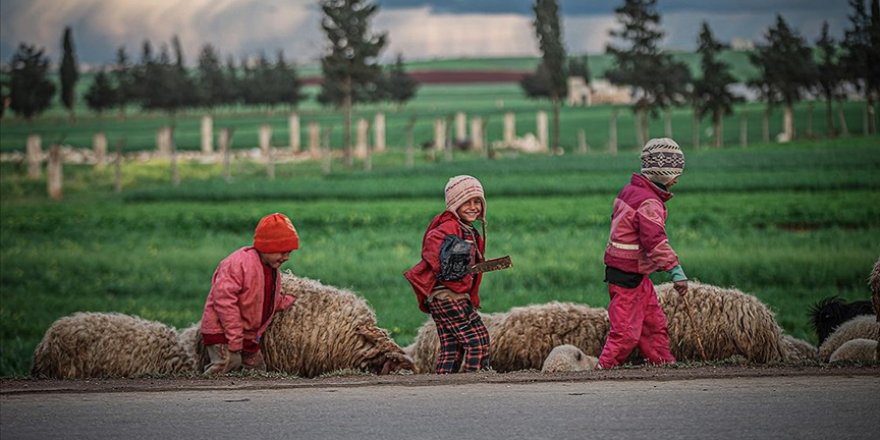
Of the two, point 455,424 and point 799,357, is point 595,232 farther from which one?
point 455,424

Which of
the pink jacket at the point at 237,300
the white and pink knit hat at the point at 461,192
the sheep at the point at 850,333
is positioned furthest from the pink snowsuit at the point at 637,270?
the pink jacket at the point at 237,300

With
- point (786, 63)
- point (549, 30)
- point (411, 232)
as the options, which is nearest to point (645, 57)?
point (549, 30)

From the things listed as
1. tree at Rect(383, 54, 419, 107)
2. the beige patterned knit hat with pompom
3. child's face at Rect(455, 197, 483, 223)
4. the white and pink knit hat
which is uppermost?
tree at Rect(383, 54, 419, 107)

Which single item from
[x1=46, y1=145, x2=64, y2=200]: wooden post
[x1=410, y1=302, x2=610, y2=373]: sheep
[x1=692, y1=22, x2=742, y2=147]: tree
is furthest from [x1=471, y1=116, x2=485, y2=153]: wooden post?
[x1=410, y1=302, x2=610, y2=373]: sheep

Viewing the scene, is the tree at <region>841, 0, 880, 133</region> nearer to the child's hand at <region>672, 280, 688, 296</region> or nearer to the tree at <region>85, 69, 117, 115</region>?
the child's hand at <region>672, 280, 688, 296</region>

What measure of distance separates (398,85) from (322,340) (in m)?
114

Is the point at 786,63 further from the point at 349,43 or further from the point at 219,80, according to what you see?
the point at 219,80

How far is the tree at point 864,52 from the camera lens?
27391 millimetres

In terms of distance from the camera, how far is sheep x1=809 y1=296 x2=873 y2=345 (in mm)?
12094

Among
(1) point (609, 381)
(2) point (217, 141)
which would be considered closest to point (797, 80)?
(1) point (609, 381)

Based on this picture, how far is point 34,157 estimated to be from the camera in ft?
139

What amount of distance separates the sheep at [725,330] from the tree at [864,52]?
17360 millimetres

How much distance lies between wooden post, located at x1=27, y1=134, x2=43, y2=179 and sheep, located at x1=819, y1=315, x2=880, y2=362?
33.4 metres

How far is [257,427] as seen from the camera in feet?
24.7
